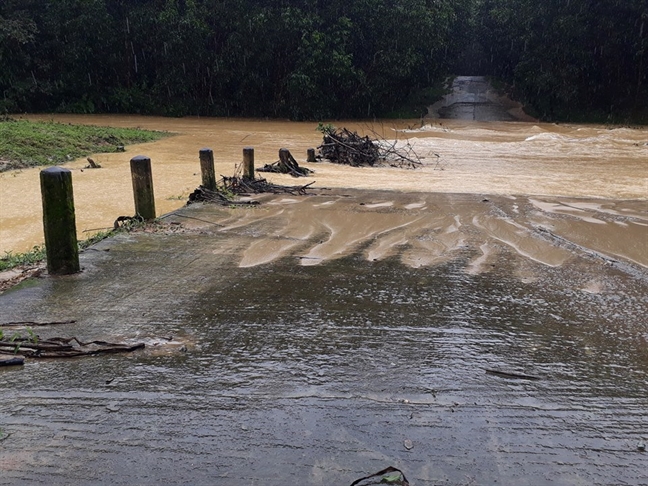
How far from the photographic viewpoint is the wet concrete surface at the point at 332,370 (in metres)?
2.77

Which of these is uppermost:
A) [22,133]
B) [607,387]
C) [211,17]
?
[211,17]

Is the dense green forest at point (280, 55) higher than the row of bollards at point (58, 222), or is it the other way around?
the dense green forest at point (280, 55)

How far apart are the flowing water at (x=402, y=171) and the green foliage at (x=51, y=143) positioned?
68 cm

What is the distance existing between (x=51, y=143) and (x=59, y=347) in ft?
51.0

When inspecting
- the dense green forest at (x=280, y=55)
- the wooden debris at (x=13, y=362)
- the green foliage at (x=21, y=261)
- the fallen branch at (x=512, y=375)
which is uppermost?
the dense green forest at (x=280, y=55)

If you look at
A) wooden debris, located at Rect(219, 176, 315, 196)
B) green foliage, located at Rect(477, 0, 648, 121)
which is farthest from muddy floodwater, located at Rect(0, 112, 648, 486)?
green foliage, located at Rect(477, 0, 648, 121)

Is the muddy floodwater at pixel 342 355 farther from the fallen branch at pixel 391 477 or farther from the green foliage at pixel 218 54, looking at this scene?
the green foliage at pixel 218 54

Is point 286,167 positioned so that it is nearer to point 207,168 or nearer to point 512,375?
point 207,168

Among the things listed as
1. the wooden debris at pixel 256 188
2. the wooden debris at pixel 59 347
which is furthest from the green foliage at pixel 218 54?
the wooden debris at pixel 59 347

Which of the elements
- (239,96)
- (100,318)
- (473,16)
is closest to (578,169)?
(100,318)

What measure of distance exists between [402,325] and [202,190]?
5.46 meters

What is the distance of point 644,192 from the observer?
489 inches

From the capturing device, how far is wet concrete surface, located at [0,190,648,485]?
277 cm

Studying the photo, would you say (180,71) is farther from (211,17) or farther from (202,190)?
(202,190)
